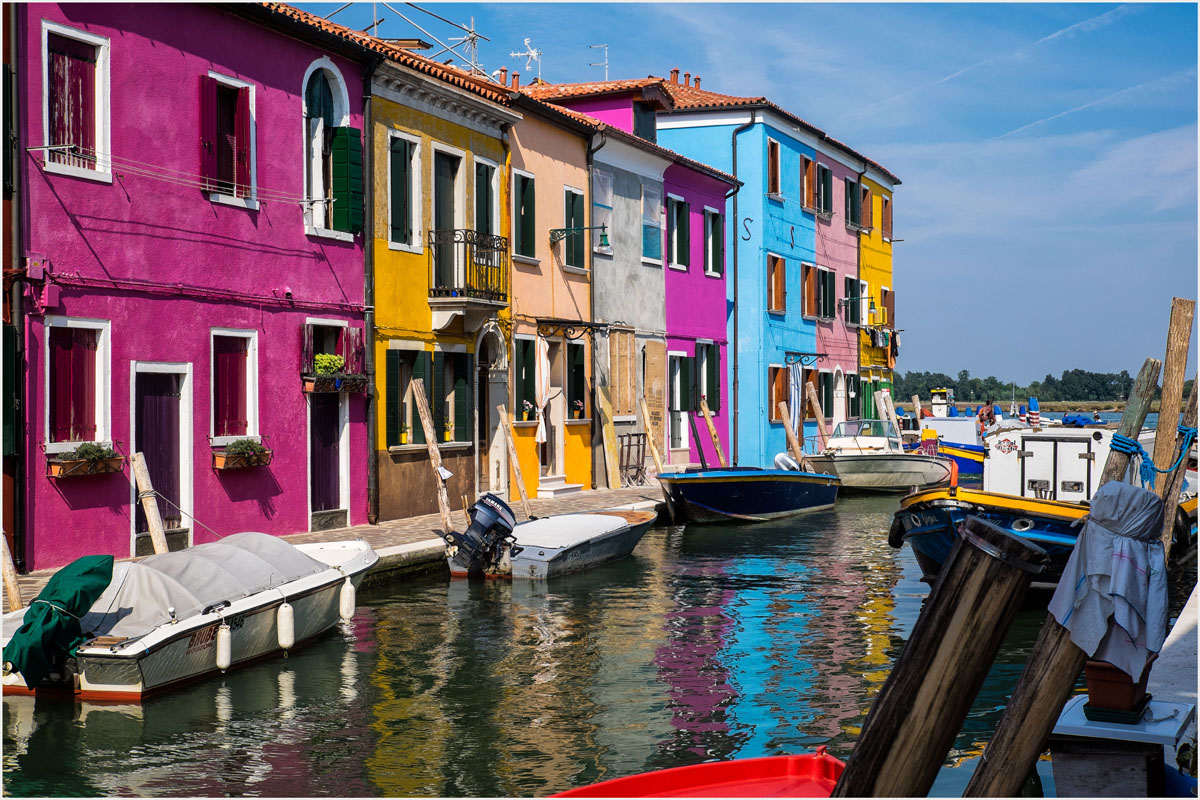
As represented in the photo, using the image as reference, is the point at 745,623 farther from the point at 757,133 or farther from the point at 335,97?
the point at 757,133

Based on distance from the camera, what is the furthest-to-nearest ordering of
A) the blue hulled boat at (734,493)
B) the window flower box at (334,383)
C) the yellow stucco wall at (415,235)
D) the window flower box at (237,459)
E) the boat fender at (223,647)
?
the blue hulled boat at (734,493) → the yellow stucco wall at (415,235) → the window flower box at (334,383) → the window flower box at (237,459) → the boat fender at (223,647)

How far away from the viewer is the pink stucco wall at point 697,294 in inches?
1097

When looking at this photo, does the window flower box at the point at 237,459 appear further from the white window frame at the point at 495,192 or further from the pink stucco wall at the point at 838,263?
the pink stucco wall at the point at 838,263

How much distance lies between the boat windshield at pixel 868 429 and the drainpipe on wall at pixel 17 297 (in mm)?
19901

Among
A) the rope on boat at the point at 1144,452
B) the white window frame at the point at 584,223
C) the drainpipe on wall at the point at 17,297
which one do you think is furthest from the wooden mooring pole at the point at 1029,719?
the white window frame at the point at 584,223

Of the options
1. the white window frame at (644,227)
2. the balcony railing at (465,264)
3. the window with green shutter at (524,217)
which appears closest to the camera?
the balcony railing at (465,264)

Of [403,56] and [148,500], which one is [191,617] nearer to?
[148,500]

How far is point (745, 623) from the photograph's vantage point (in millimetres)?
12789

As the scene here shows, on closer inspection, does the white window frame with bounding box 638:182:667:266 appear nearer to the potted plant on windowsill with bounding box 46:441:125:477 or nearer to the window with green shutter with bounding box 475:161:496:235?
the window with green shutter with bounding box 475:161:496:235

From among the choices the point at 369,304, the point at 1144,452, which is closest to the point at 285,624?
the point at 1144,452

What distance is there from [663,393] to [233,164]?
1349cm

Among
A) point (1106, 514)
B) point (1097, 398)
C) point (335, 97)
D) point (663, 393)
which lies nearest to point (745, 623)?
point (1106, 514)

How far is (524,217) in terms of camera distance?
21984 millimetres

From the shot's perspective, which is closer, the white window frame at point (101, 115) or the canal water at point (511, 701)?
the canal water at point (511, 701)
